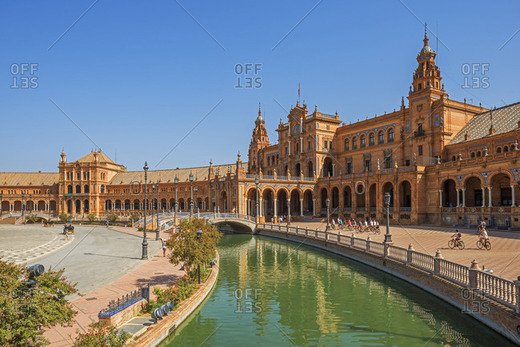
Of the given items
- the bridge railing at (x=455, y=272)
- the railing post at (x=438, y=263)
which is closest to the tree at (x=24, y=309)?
the bridge railing at (x=455, y=272)

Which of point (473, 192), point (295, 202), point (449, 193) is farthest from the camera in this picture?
point (295, 202)

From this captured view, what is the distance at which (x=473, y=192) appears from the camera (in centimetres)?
4384

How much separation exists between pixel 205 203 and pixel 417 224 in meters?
51.6

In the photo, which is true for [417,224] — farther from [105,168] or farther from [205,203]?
[105,168]

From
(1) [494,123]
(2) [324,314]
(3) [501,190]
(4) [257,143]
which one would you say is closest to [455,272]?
(2) [324,314]

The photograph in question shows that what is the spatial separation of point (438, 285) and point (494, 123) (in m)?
37.9

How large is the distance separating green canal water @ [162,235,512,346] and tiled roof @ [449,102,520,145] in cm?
3178

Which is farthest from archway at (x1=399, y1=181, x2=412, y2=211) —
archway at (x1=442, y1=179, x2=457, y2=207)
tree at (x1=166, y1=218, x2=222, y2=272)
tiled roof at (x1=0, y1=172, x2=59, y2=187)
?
tiled roof at (x1=0, y1=172, x2=59, y2=187)

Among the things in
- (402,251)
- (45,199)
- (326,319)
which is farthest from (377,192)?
(45,199)

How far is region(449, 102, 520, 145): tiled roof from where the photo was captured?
4355cm

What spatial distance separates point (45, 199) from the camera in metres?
98.2

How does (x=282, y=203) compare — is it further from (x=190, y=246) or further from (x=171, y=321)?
(x=171, y=321)

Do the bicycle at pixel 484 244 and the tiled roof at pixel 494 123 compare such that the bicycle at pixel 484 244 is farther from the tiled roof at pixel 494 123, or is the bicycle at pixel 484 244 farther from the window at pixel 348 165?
the window at pixel 348 165

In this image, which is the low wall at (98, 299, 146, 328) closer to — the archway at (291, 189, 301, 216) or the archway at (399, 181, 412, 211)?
the archway at (399, 181, 412, 211)
